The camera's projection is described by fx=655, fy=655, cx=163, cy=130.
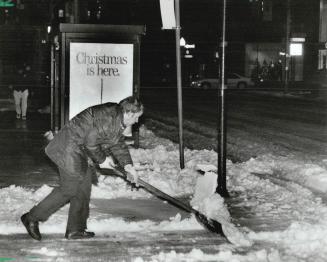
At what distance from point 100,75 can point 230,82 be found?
3817 cm

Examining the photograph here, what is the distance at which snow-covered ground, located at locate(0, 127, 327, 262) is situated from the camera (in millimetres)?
6293

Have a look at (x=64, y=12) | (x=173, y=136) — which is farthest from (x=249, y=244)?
(x=64, y=12)

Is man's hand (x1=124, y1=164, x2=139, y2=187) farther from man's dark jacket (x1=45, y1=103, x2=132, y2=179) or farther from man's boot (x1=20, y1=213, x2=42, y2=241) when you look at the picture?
man's boot (x1=20, y1=213, x2=42, y2=241)

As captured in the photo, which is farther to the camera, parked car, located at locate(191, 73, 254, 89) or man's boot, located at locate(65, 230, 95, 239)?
parked car, located at locate(191, 73, 254, 89)

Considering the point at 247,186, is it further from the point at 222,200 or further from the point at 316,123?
the point at 316,123

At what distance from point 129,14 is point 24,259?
5038 centimetres

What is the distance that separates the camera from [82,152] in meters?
6.48

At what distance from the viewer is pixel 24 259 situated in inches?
236

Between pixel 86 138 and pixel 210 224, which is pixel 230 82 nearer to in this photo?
pixel 210 224

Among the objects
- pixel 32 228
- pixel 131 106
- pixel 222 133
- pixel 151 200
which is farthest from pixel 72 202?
pixel 222 133

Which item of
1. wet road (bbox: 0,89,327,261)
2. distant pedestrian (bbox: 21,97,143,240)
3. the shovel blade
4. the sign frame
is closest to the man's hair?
distant pedestrian (bbox: 21,97,143,240)

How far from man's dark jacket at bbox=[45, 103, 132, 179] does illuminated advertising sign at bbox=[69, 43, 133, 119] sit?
6.25 meters

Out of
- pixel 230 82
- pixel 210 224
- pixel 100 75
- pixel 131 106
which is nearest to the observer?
pixel 131 106

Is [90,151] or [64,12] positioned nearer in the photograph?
[90,151]
